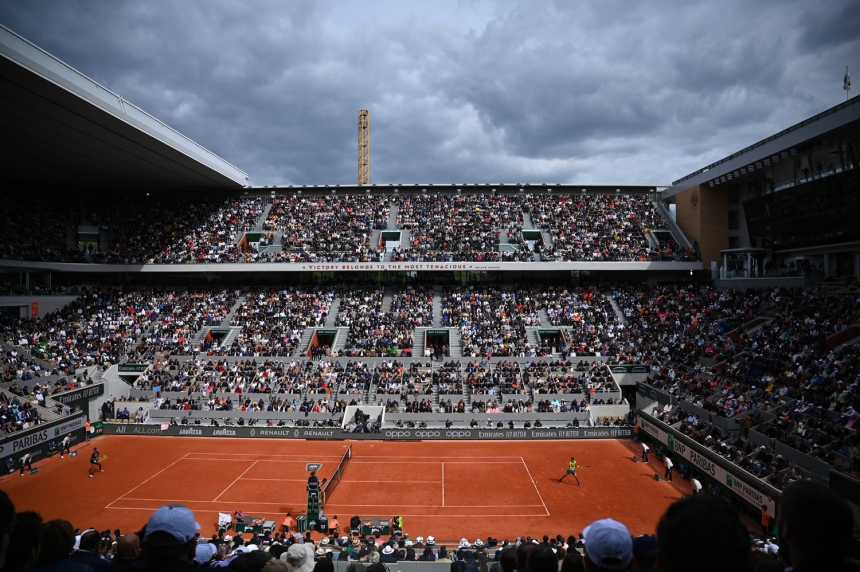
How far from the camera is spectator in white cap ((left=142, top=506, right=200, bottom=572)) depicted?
3111 millimetres

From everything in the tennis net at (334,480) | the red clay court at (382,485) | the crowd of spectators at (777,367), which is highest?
the crowd of spectators at (777,367)

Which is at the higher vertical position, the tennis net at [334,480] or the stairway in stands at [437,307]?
the stairway in stands at [437,307]

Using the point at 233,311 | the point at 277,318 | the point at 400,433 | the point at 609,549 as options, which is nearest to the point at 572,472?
the point at 400,433

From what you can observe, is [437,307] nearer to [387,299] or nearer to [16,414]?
[387,299]

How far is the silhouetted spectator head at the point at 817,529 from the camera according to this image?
2350 mm

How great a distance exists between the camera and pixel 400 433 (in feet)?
103

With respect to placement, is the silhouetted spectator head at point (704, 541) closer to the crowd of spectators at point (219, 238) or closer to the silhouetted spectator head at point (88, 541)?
the silhouetted spectator head at point (88, 541)

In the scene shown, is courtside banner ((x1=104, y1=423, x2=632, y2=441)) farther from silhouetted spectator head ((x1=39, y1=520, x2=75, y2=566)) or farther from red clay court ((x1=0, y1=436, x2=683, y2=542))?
silhouetted spectator head ((x1=39, y1=520, x2=75, y2=566))

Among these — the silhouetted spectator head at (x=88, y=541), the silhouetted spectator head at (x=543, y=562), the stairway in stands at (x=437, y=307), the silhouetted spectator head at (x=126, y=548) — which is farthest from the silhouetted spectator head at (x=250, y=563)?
the stairway in stands at (x=437, y=307)

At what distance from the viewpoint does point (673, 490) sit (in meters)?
22.7

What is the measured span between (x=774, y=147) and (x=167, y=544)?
4169cm

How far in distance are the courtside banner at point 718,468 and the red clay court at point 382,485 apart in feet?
5.79

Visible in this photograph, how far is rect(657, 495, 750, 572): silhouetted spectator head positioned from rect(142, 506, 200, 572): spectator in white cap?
2.64 metres

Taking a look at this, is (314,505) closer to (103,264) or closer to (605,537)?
(605,537)
